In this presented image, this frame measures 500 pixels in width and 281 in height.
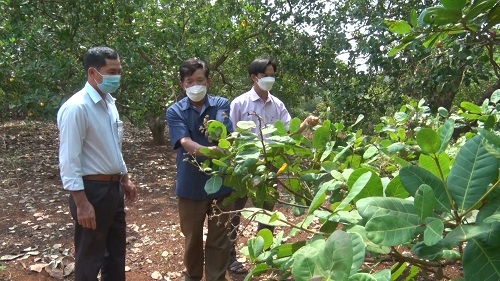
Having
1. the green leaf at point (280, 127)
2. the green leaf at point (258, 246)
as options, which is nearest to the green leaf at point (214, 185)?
the green leaf at point (280, 127)

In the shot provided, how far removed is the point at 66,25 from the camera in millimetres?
6066

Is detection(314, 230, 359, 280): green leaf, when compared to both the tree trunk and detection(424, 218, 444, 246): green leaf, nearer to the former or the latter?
detection(424, 218, 444, 246): green leaf

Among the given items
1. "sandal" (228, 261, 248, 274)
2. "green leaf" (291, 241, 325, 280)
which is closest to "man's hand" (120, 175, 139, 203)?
"sandal" (228, 261, 248, 274)

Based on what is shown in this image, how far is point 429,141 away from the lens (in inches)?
32.6

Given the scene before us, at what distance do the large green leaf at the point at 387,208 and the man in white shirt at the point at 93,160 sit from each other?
6.43ft

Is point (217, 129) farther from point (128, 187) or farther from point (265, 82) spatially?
point (265, 82)

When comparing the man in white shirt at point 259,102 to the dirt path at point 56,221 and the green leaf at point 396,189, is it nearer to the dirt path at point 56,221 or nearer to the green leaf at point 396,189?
the dirt path at point 56,221

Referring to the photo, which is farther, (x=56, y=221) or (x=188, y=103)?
(x=56, y=221)

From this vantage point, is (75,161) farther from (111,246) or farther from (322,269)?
(322,269)

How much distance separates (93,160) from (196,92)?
74 cm

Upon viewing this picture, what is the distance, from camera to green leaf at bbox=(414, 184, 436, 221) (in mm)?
733

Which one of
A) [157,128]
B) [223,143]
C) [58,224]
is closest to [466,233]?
[223,143]

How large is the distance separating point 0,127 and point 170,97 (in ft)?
25.9

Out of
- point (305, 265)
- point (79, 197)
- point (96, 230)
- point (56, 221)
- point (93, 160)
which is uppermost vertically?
point (305, 265)
